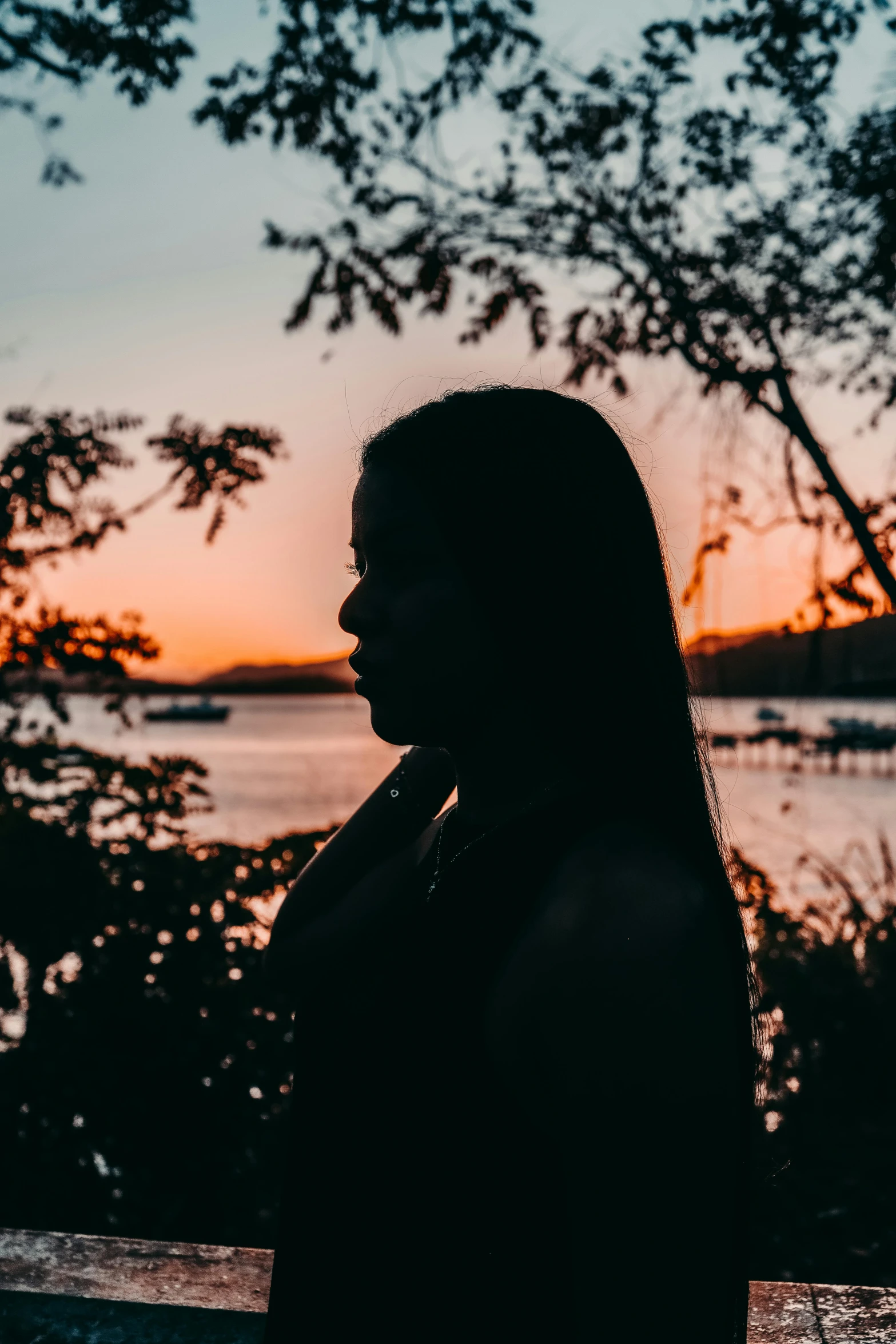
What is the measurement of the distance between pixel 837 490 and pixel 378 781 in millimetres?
15636

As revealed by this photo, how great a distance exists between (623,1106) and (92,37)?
531cm

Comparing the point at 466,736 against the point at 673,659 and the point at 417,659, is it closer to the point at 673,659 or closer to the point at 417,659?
the point at 417,659

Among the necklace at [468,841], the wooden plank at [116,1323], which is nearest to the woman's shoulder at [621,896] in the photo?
the necklace at [468,841]

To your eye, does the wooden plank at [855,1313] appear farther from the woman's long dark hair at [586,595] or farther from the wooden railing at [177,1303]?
the woman's long dark hair at [586,595]

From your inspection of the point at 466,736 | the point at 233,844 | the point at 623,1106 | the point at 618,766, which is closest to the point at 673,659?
the point at 618,766

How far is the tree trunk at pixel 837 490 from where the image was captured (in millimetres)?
4062

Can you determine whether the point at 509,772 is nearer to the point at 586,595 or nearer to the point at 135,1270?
the point at 586,595

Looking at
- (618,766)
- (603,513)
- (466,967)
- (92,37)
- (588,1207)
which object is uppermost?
(92,37)

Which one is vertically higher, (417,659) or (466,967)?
(417,659)

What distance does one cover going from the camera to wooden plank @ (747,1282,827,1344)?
204 cm

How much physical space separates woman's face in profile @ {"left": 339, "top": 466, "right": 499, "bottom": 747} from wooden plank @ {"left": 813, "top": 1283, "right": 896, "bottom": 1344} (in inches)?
70.0

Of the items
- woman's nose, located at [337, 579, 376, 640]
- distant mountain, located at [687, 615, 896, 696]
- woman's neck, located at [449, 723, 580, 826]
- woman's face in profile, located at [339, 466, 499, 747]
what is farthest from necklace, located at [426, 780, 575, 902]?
distant mountain, located at [687, 615, 896, 696]

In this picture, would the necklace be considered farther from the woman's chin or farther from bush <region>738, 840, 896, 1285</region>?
bush <region>738, 840, 896, 1285</region>

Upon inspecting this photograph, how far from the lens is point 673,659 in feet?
3.73
